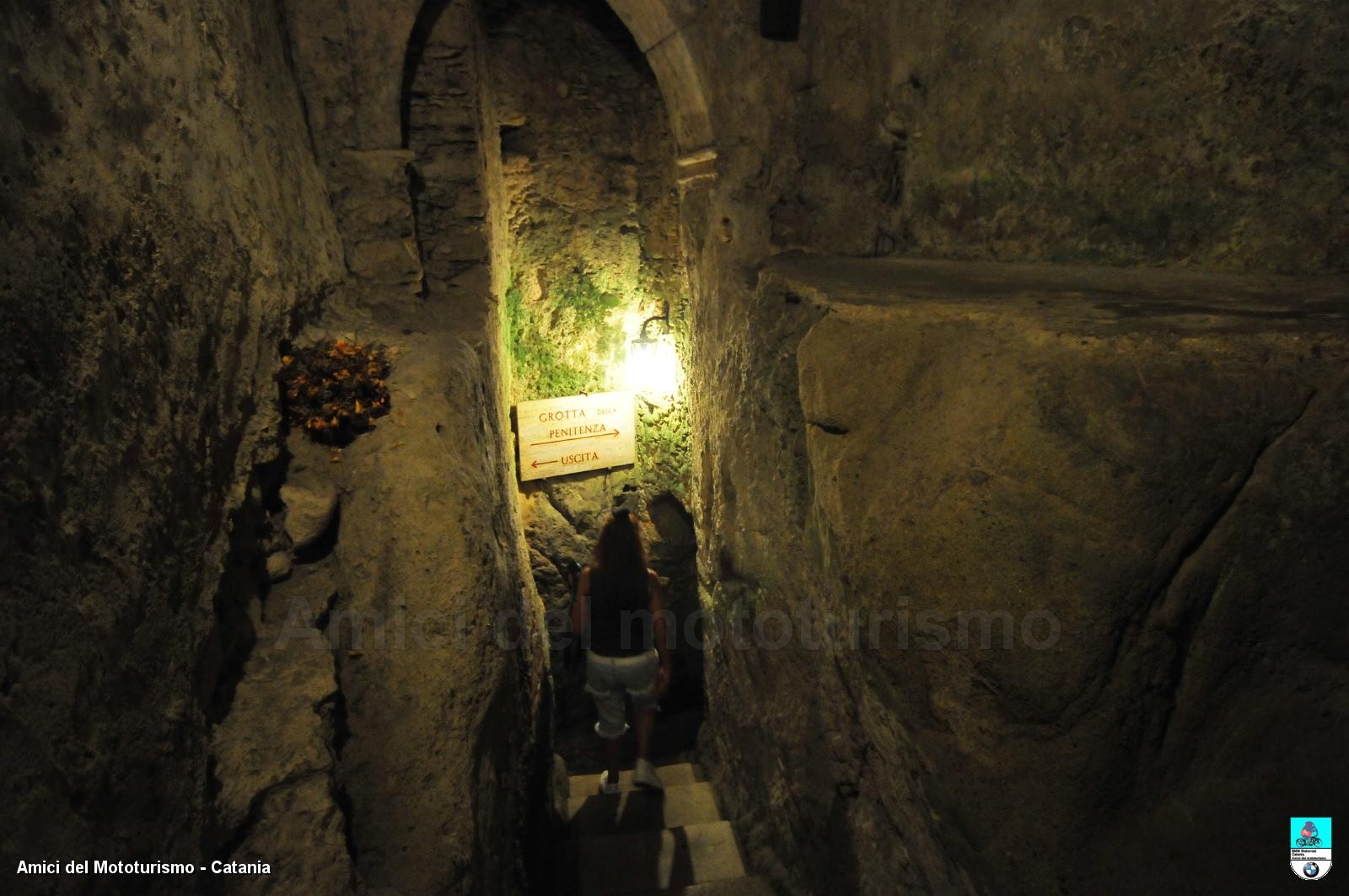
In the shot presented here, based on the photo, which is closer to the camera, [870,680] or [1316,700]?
[1316,700]

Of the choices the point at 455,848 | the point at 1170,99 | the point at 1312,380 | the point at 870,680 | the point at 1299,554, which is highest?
the point at 1170,99

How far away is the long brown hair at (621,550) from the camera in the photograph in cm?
388

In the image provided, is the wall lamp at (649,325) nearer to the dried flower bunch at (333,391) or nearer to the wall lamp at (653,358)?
the wall lamp at (653,358)

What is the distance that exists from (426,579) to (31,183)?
1.42 metres

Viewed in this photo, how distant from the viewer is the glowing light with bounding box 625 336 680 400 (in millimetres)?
5629

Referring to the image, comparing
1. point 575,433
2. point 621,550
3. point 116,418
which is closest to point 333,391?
point 116,418

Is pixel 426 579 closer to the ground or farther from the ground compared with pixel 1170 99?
closer to the ground

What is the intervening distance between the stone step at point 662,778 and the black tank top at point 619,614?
94 centimetres

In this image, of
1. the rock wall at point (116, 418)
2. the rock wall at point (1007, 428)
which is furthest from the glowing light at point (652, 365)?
the rock wall at point (116, 418)

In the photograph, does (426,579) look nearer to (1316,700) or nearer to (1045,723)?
(1045,723)

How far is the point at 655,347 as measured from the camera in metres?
5.64

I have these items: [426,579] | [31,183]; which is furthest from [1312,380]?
[31,183]

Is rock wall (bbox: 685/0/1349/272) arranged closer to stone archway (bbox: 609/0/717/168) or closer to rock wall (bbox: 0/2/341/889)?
stone archway (bbox: 609/0/717/168)

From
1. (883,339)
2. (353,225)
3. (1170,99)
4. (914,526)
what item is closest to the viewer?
(914,526)
